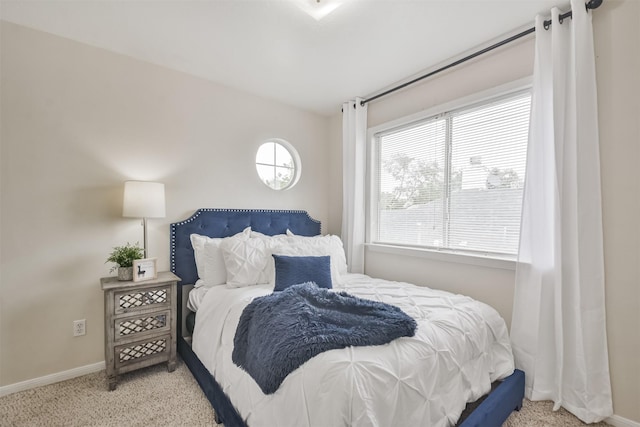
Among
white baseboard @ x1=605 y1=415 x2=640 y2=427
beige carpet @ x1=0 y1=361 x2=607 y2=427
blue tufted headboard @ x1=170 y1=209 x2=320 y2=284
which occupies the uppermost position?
blue tufted headboard @ x1=170 y1=209 x2=320 y2=284

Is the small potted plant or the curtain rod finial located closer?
the curtain rod finial

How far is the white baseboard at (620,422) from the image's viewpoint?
168 cm

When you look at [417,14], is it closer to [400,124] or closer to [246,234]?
[400,124]

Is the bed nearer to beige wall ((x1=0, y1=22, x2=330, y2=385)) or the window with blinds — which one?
beige wall ((x1=0, y1=22, x2=330, y2=385))

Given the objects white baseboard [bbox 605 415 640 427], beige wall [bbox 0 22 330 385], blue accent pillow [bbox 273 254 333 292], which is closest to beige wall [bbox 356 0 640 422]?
white baseboard [bbox 605 415 640 427]

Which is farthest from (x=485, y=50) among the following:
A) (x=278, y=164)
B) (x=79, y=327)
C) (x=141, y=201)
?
(x=79, y=327)

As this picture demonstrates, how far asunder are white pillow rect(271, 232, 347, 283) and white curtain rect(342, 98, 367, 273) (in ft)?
1.27

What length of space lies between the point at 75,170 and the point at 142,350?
1462mm

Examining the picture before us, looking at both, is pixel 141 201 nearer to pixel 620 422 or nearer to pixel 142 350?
pixel 142 350

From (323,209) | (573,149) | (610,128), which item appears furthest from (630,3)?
(323,209)

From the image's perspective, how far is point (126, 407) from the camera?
71.9 inches

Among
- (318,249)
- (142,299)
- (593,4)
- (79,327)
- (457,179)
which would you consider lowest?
(79,327)

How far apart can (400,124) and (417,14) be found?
3.72 ft

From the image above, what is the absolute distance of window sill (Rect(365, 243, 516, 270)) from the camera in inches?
86.4
